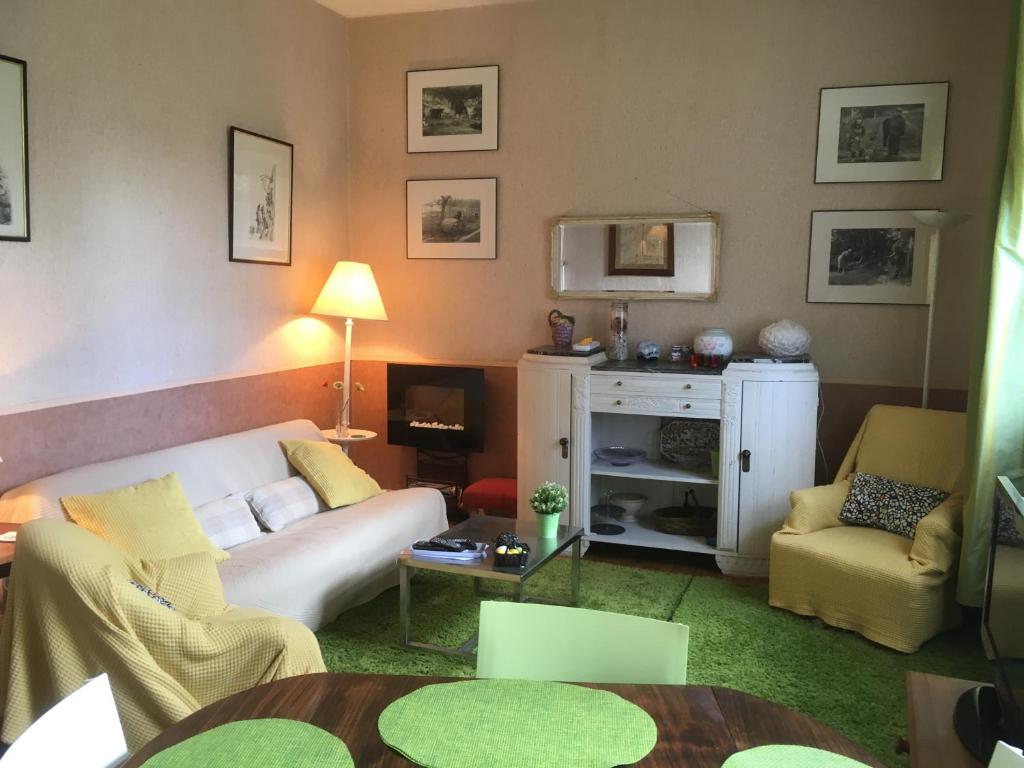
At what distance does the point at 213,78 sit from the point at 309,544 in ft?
7.67

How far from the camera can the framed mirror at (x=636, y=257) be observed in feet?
15.7

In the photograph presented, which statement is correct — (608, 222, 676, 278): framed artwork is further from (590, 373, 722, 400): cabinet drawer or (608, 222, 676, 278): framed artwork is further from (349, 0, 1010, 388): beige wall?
(590, 373, 722, 400): cabinet drawer

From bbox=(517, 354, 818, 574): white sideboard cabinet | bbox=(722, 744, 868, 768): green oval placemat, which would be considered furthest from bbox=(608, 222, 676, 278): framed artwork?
bbox=(722, 744, 868, 768): green oval placemat

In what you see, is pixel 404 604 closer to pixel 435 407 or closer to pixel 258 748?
pixel 435 407

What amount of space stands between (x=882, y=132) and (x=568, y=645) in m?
3.65

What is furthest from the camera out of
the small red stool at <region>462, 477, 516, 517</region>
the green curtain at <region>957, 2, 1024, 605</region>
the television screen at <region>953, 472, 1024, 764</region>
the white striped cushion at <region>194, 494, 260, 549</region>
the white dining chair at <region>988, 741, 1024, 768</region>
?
the small red stool at <region>462, 477, 516, 517</region>

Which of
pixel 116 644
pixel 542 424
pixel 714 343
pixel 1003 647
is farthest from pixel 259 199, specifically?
pixel 1003 647

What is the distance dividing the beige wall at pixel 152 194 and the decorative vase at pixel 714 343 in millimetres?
2231

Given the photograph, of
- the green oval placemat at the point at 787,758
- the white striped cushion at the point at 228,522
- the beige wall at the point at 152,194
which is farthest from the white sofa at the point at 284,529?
the green oval placemat at the point at 787,758

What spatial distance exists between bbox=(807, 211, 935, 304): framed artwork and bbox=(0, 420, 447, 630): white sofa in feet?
7.75

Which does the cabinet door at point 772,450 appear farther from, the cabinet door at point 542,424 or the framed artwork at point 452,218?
the framed artwork at point 452,218

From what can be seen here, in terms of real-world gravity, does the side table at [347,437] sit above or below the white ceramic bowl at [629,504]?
above

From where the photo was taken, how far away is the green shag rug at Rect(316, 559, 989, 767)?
121 inches

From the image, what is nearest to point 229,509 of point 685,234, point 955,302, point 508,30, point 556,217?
point 556,217
